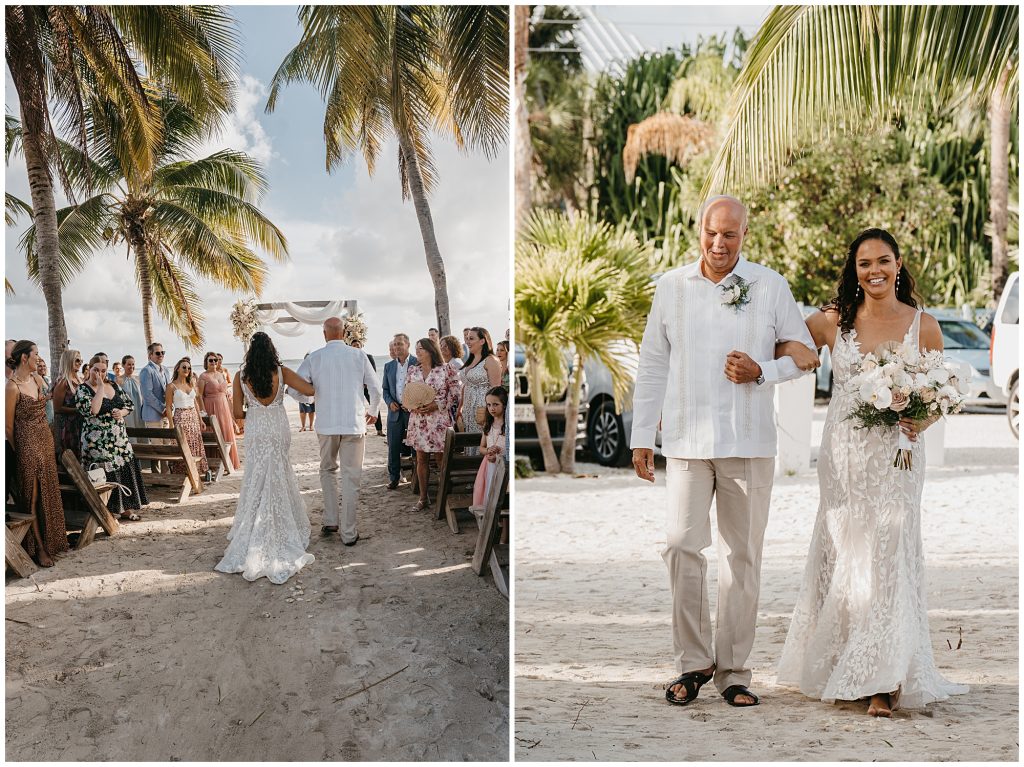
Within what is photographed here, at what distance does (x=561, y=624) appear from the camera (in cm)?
496

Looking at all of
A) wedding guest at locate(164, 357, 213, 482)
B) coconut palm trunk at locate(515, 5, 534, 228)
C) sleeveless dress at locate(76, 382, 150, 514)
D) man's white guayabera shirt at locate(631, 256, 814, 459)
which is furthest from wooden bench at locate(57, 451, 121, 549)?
coconut palm trunk at locate(515, 5, 534, 228)

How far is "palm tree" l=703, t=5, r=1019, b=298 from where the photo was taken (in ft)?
15.9

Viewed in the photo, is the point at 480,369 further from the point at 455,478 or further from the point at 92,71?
the point at 92,71

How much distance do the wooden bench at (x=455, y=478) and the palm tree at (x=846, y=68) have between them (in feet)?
10.5

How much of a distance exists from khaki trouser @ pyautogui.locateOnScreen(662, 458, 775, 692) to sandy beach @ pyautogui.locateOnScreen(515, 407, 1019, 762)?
0.89 feet

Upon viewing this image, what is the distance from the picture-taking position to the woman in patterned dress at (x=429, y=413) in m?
3.24

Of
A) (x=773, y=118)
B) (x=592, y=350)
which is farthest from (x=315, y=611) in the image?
(x=592, y=350)

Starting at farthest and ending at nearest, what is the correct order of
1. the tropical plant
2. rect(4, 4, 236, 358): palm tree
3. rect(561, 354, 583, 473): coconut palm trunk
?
1. rect(561, 354, 583, 473): coconut palm trunk
2. the tropical plant
3. rect(4, 4, 236, 358): palm tree

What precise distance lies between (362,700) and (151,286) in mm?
1576

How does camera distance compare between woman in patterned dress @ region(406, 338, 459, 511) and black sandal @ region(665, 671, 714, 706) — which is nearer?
woman in patterned dress @ region(406, 338, 459, 511)

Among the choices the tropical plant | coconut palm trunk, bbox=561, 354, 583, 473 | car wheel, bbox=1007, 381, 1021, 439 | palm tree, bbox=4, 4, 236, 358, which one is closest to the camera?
palm tree, bbox=4, 4, 236, 358

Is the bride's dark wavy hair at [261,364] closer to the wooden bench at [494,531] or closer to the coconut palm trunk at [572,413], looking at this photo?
the wooden bench at [494,531]

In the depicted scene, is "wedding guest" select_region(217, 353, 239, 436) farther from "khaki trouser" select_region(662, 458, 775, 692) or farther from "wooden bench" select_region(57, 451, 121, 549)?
"khaki trouser" select_region(662, 458, 775, 692)

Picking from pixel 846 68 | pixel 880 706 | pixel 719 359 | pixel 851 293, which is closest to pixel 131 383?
pixel 719 359
